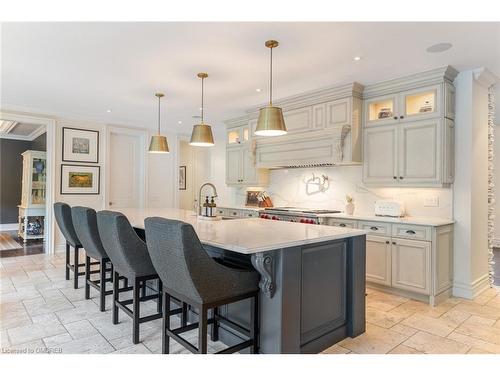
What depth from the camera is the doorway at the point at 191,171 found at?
8645mm

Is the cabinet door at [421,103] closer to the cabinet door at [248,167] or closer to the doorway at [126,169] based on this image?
the cabinet door at [248,167]

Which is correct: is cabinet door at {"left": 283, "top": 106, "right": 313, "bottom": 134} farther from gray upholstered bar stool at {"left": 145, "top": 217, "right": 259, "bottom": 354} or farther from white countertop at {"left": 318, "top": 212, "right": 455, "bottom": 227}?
gray upholstered bar stool at {"left": 145, "top": 217, "right": 259, "bottom": 354}

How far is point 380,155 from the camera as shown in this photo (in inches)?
161

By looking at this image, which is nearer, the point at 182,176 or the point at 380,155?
the point at 380,155

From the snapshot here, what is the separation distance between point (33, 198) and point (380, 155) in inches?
281

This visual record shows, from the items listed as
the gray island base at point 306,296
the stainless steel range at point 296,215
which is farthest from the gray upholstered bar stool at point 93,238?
the stainless steel range at point 296,215

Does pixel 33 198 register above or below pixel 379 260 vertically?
above

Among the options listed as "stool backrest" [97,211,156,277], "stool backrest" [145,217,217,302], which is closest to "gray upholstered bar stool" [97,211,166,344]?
"stool backrest" [97,211,156,277]

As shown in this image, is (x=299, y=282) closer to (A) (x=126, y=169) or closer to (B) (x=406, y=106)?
(B) (x=406, y=106)

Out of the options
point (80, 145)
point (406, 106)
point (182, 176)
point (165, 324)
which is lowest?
point (165, 324)

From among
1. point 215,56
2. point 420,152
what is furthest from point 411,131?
point 215,56

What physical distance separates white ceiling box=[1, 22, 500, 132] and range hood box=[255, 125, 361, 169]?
649 mm

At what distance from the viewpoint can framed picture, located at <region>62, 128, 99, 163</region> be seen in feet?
19.8
